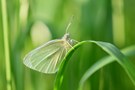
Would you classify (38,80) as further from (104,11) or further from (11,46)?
(104,11)

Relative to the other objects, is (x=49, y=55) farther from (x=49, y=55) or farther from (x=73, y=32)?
(x=73, y=32)

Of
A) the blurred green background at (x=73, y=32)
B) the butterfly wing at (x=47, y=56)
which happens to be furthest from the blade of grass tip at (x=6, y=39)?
the butterfly wing at (x=47, y=56)

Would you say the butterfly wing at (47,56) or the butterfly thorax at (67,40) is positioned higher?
the butterfly thorax at (67,40)

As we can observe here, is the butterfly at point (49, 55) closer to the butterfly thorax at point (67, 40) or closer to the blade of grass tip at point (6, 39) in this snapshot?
the butterfly thorax at point (67, 40)

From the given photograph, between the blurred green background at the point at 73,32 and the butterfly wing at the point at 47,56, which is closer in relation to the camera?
the butterfly wing at the point at 47,56

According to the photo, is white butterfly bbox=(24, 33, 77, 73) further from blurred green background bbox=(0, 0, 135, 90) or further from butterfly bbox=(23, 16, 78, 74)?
blurred green background bbox=(0, 0, 135, 90)

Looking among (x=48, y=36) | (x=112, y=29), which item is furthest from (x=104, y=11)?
(x=48, y=36)

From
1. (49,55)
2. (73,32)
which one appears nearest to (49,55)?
(49,55)
